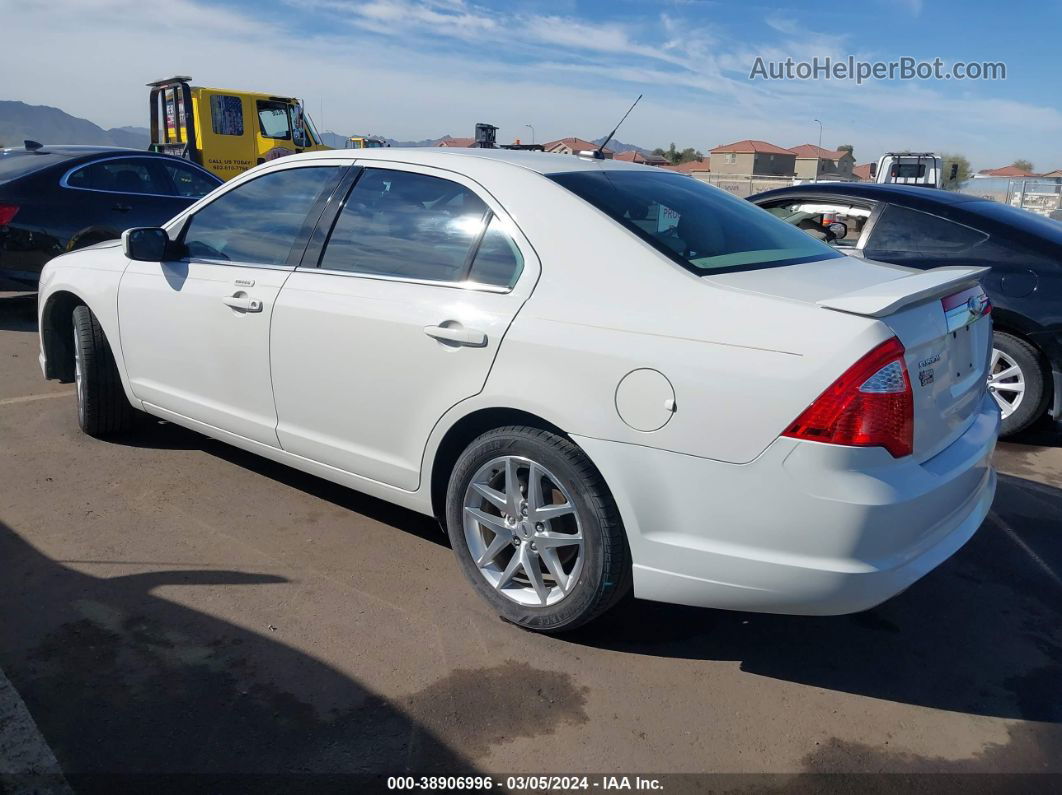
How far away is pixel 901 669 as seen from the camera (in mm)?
2994

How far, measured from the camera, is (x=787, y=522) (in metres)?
2.47

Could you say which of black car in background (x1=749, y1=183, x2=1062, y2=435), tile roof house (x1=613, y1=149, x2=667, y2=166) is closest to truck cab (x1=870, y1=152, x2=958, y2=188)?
tile roof house (x1=613, y1=149, x2=667, y2=166)

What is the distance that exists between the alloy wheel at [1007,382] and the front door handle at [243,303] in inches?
173

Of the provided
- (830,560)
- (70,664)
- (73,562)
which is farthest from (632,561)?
(73,562)

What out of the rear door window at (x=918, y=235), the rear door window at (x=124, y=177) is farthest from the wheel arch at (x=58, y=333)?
the rear door window at (x=918, y=235)

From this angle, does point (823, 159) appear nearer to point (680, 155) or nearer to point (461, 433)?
point (680, 155)

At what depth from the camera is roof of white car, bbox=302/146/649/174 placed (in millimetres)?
3391

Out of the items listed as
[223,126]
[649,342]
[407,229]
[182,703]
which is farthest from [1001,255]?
[223,126]

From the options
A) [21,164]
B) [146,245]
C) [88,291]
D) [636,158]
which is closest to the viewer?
[146,245]

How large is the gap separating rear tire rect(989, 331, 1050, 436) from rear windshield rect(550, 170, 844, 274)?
8.14 ft

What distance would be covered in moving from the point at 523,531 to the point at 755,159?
6138 centimetres

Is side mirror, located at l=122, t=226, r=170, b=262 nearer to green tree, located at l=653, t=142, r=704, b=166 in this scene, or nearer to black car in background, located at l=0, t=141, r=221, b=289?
black car in background, located at l=0, t=141, r=221, b=289

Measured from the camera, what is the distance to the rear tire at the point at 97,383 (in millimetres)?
4676

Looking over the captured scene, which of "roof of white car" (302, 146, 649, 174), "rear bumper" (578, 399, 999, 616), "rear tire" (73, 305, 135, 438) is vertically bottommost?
"rear tire" (73, 305, 135, 438)
